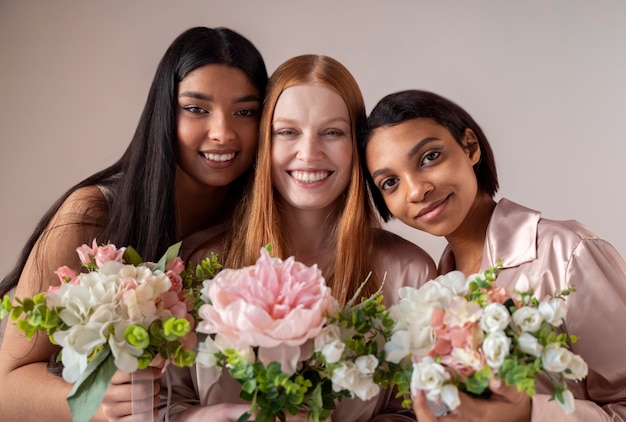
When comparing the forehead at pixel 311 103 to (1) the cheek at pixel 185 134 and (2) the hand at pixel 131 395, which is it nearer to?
(1) the cheek at pixel 185 134

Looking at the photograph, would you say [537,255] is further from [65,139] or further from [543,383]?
[65,139]

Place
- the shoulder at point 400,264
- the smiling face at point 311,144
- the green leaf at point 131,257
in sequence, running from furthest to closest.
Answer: the shoulder at point 400,264 < the smiling face at point 311,144 < the green leaf at point 131,257

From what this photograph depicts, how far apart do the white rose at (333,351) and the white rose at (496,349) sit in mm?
292

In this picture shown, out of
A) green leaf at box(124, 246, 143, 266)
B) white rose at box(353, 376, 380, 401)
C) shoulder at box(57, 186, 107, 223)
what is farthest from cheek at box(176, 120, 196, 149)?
white rose at box(353, 376, 380, 401)

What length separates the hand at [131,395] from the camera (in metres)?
1.93

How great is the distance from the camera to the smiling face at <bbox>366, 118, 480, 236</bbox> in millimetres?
2426

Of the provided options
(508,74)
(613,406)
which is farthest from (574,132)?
(613,406)

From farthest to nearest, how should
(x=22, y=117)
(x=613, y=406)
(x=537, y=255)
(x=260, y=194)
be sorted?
(x=22, y=117) < (x=260, y=194) < (x=537, y=255) < (x=613, y=406)

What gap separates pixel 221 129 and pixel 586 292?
1.21 metres

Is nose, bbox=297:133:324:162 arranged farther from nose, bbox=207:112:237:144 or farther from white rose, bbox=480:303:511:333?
white rose, bbox=480:303:511:333

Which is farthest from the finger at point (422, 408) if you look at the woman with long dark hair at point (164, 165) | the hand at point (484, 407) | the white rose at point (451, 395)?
the woman with long dark hair at point (164, 165)

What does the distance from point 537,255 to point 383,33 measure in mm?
2033

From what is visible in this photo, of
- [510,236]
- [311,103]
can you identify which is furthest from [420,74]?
[510,236]

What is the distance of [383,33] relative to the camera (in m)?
4.10
